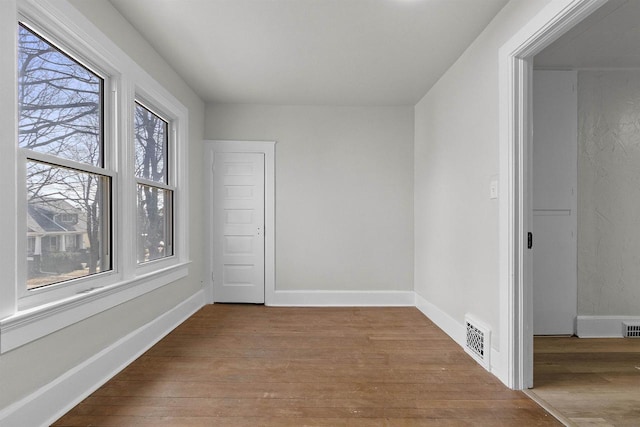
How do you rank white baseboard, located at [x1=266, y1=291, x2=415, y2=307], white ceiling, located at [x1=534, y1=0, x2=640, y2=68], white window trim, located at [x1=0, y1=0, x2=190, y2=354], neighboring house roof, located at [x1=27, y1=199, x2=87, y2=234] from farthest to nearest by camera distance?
white baseboard, located at [x1=266, y1=291, x2=415, y2=307] < white ceiling, located at [x1=534, y1=0, x2=640, y2=68] < neighboring house roof, located at [x1=27, y1=199, x2=87, y2=234] < white window trim, located at [x1=0, y1=0, x2=190, y2=354]

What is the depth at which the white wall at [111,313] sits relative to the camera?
1587 millimetres

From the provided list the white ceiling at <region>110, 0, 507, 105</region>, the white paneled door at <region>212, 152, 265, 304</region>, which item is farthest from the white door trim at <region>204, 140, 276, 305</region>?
the white ceiling at <region>110, 0, 507, 105</region>

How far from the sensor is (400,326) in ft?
11.1

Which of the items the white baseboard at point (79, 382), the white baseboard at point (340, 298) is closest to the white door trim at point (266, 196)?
the white baseboard at point (340, 298)

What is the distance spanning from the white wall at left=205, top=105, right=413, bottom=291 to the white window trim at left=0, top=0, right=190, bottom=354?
49.3 inches

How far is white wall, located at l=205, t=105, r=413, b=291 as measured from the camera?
4219 mm

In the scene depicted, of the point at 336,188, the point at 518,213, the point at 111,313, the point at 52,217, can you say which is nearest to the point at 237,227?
the point at 336,188

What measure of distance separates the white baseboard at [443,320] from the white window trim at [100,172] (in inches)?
106

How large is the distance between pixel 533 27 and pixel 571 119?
61.5 inches

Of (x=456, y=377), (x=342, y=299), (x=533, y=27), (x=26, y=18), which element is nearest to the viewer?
(x=26, y=18)

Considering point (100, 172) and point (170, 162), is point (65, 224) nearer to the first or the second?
point (100, 172)

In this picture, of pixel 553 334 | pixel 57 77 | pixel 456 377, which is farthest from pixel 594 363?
pixel 57 77

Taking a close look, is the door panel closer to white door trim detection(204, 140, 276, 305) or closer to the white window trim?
white door trim detection(204, 140, 276, 305)

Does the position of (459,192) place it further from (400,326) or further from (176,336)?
(176,336)
